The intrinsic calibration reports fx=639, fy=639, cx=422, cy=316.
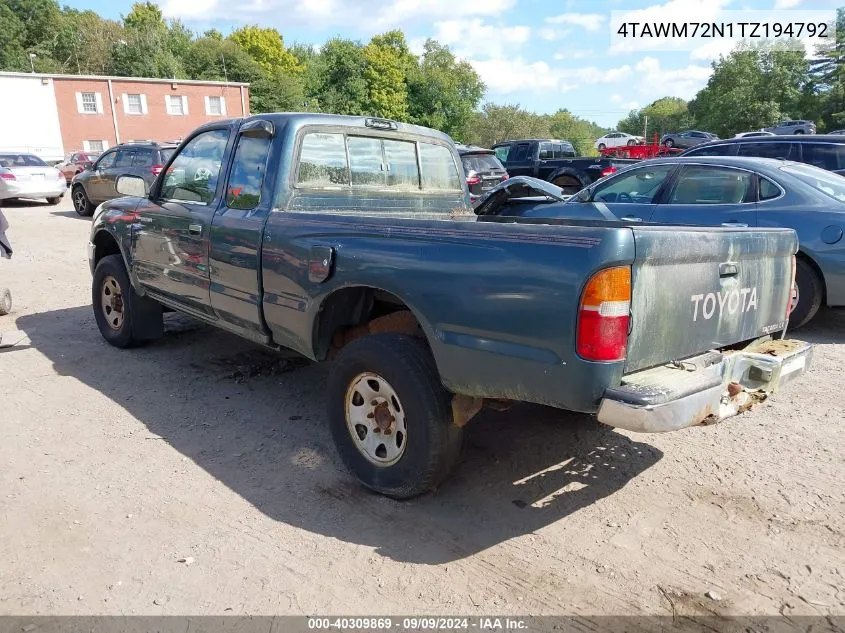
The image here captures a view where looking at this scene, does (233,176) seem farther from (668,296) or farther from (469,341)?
(668,296)

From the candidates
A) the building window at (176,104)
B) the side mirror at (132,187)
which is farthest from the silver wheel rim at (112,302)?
the building window at (176,104)

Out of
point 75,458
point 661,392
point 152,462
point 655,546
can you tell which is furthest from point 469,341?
point 75,458

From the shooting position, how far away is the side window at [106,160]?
15.2 meters

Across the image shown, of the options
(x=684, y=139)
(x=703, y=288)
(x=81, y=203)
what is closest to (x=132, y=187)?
(x=703, y=288)

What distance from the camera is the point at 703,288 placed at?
2.87 meters

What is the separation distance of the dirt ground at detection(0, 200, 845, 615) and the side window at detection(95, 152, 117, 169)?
11.9 m

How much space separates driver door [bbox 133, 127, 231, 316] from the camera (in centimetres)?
437

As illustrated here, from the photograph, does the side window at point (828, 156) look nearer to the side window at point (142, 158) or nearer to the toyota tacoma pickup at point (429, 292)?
the toyota tacoma pickup at point (429, 292)

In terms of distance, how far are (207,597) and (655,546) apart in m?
1.95

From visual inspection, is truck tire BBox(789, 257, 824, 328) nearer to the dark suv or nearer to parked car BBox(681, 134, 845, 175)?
parked car BBox(681, 134, 845, 175)

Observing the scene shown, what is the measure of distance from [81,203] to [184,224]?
13.5 m

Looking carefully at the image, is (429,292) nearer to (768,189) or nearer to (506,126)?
(768,189)

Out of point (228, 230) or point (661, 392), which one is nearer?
point (661, 392)

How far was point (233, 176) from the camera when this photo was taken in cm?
421
